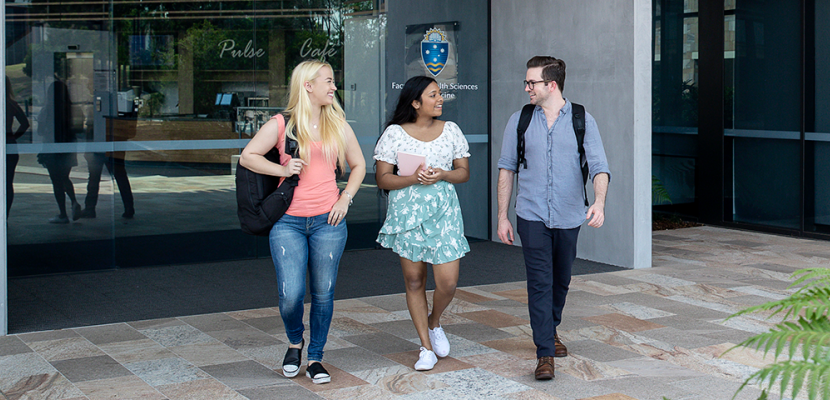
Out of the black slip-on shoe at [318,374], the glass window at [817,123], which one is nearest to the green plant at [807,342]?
the black slip-on shoe at [318,374]

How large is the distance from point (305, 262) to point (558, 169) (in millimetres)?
1516

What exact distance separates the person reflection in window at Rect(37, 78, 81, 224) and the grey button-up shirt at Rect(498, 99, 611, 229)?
5158 mm

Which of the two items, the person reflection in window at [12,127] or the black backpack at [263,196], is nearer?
the black backpack at [263,196]

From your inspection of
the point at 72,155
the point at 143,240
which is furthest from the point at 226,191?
the point at 72,155

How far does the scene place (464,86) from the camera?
398 inches

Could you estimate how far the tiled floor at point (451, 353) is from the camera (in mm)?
4598

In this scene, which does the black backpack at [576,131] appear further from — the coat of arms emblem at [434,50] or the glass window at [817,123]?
the glass window at [817,123]

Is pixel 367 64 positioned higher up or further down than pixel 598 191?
higher up

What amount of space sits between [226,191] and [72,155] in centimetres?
157

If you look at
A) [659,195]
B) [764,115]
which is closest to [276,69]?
[659,195]

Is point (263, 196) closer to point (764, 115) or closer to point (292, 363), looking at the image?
point (292, 363)

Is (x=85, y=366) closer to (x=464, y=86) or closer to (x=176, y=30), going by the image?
(x=176, y=30)

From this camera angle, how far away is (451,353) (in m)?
5.36

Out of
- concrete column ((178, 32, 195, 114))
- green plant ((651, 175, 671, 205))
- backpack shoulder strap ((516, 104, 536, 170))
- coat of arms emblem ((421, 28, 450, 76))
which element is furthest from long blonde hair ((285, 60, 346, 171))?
green plant ((651, 175, 671, 205))
